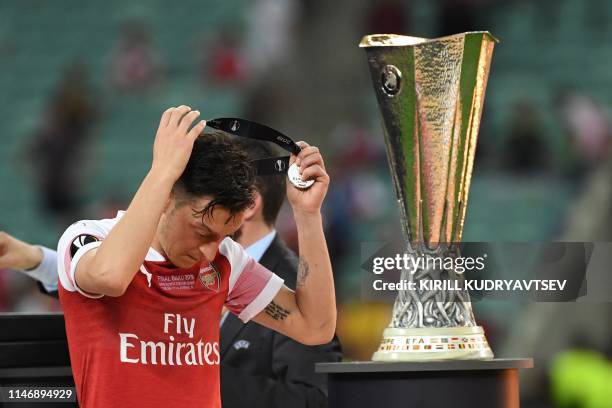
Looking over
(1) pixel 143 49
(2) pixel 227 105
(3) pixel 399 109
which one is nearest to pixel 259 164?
(3) pixel 399 109

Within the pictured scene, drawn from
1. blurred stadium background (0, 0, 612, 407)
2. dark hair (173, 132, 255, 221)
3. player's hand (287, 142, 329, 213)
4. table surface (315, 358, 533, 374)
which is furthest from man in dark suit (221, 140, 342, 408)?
blurred stadium background (0, 0, 612, 407)

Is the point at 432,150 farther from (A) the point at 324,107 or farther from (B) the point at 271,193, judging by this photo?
(A) the point at 324,107

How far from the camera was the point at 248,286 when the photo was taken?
2.93 metres

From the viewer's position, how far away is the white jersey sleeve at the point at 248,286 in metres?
2.93

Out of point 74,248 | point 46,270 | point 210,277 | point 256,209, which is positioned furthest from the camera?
Result: point 256,209

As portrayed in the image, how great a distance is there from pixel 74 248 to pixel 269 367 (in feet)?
3.49

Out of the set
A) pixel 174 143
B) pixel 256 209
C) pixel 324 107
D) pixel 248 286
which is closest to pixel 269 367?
pixel 256 209

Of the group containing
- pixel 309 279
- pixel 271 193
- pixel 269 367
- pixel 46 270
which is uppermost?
pixel 271 193

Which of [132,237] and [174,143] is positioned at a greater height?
[174,143]

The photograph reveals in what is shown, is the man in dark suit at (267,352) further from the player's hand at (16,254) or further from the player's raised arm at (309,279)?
the player's hand at (16,254)

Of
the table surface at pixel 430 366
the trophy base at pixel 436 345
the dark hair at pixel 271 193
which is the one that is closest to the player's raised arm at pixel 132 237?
the table surface at pixel 430 366

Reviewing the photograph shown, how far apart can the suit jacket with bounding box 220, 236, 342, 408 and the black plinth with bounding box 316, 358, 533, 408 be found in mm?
524

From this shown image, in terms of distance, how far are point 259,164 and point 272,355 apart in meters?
0.78

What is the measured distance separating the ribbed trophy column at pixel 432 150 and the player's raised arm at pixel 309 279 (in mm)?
170
